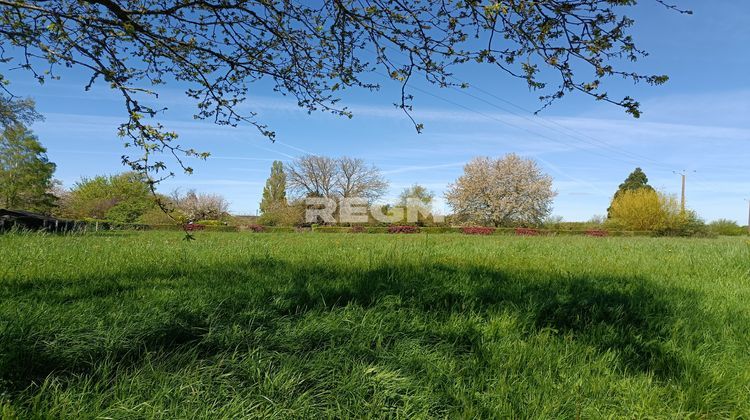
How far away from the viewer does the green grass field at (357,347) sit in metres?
2.05

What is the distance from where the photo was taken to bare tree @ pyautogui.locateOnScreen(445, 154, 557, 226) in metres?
47.2

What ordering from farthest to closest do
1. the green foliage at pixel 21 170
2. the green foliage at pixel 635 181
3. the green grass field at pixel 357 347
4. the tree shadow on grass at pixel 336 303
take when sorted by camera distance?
the green foliage at pixel 635 181 < the green foliage at pixel 21 170 < the tree shadow on grass at pixel 336 303 < the green grass field at pixel 357 347

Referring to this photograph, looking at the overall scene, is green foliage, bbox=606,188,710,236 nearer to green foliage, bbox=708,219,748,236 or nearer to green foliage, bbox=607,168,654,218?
green foliage, bbox=708,219,748,236

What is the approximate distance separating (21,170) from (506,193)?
47.4 metres

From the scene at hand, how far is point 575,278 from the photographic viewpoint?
17.6 ft

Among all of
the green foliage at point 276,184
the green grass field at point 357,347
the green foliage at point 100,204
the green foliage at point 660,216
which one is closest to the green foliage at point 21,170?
the green foliage at point 100,204

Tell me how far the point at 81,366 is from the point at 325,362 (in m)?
1.38

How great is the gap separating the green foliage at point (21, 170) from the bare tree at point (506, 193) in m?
41.9

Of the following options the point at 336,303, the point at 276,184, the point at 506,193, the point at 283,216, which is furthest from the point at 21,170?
the point at 506,193

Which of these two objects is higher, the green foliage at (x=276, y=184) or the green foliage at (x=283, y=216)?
the green foliage at (x=276, y=184)

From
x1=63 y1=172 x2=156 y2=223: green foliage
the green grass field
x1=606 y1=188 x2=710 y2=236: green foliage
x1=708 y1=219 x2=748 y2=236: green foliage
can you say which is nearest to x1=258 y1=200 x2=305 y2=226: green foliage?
x1=63 y1=172 x2=156 y2=223: green foliage

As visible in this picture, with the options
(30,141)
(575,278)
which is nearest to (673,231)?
(575,278)

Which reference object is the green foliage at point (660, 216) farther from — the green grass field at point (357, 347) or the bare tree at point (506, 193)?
the green grass field at point (357, 347)

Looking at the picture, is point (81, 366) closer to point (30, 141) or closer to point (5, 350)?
point (5, 350)
